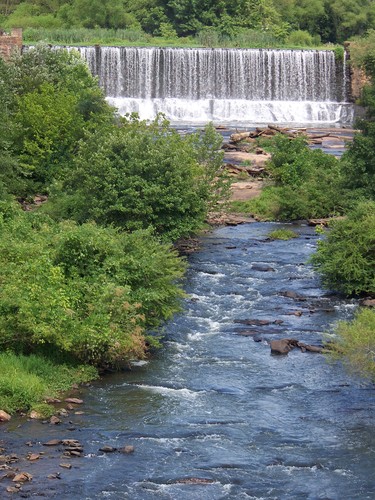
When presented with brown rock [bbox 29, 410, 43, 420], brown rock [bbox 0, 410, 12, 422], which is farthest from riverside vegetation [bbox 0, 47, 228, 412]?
brown rock [bbox 29, 410, 43, 420]

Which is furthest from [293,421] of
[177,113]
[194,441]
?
[177,113]

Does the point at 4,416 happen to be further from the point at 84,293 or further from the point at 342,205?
the point at 342,205

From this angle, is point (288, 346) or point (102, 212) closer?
point (288, 346)

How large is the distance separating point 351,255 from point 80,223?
8.38m

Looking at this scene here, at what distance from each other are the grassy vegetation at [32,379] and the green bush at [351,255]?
29.4 ft

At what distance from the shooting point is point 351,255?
2978 cm

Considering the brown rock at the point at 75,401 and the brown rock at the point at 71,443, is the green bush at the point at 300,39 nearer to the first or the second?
the brown rock at the point at 75,401

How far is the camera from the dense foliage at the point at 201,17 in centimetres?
8519

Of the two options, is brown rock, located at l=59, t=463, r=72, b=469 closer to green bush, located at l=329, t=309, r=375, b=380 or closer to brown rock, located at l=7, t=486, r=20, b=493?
brown rock, located at l=7, t=486, r=20, b=493

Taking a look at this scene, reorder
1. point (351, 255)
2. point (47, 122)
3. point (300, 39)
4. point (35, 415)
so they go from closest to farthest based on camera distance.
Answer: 1. point (35, 415)
2. point (351, 255)
3. point (47, 122)
4. point (300, 39)

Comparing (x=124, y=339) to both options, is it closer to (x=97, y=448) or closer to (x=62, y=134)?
(x=97, y=448)

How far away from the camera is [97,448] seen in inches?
782

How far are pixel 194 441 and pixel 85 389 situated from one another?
3436 mm

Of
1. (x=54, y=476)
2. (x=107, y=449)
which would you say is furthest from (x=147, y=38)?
(x=54, y=476)
